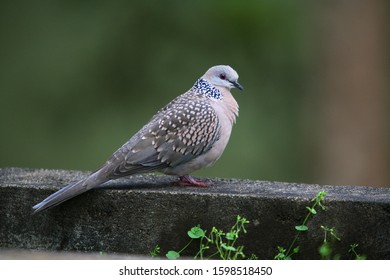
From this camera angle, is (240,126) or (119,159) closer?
(119,159)

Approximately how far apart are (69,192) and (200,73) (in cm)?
714

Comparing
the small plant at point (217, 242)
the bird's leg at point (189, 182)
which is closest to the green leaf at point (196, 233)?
the small plant at point (217, 242)

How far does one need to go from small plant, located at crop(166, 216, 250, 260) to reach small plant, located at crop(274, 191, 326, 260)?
0.21 meters

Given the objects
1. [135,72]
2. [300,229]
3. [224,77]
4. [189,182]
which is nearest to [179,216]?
[189,182]

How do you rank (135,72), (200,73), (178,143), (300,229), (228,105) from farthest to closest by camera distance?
(200,73), (135,72), (228,105), (178,143), (300,229)

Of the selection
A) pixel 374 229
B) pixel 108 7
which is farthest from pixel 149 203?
pixel 108 7

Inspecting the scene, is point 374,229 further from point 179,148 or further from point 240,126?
point 240,126

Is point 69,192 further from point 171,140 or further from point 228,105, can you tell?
point 228,105

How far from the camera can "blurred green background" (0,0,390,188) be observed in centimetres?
970

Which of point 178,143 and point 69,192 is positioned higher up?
point 178,143

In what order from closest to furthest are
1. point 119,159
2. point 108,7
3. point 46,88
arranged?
point 119,159 → point 108,7 → point 46,88

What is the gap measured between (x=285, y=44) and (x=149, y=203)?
22.3 feet

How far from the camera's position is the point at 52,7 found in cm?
1180

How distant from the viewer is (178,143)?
18.4 feet
